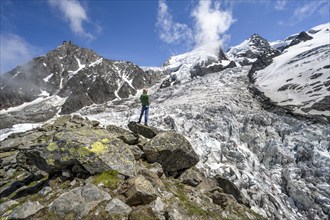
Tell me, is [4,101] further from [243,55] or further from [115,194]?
[115,194]

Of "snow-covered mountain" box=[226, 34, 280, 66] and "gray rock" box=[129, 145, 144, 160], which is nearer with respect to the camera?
"gray rock" box=[129, 145, 144, 160]

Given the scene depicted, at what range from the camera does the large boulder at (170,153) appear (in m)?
11.7

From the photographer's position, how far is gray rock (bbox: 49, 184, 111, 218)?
298 inches

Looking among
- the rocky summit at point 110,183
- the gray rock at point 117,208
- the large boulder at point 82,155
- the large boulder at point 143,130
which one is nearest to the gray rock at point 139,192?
the rocky summit at point 110,183

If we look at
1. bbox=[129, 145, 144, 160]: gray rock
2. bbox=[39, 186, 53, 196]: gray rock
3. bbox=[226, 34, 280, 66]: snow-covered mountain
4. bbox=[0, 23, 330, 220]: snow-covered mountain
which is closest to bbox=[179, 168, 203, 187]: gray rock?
bbox=[129, 145, 144, 160]: gray rock

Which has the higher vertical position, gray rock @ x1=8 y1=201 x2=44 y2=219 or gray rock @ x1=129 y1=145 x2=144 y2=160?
gray rock @ x1=129 y1=145 x2=144 y2=160

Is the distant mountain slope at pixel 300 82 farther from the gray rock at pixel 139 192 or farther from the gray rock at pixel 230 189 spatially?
the gray rock at pixel 139 192

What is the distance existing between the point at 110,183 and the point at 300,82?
5844cm

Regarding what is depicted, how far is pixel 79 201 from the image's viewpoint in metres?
7.83

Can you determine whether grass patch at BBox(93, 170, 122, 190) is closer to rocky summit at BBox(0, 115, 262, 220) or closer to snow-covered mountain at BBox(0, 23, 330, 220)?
rocky summit at BBox(0, 115, 262, 220)

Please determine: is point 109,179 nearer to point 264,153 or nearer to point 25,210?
point 25,210

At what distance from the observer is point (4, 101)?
197m

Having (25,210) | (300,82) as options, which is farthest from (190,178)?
→ (300,82)

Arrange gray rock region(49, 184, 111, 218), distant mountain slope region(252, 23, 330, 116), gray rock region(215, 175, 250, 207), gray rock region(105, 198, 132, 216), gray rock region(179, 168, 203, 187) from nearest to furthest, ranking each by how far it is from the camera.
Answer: gray rock region(105, 198, 132, 216) < gray rock region(49, 184, 111, 218) < gray rock region(179, 168, 203, 187) < gray rock region(215, 175, 250, 207) < distant mountain slope region(252, 23, 330, 116)
